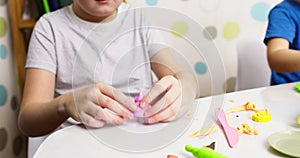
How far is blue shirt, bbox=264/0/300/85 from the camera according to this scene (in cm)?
96

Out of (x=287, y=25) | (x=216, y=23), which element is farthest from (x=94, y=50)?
(x=216, y=23)

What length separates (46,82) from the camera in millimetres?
767

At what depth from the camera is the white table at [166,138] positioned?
506mm

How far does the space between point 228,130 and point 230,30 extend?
810 mm

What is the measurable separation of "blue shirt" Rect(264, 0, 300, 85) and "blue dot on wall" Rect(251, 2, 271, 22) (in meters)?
0.31

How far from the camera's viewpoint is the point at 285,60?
86 centimetres

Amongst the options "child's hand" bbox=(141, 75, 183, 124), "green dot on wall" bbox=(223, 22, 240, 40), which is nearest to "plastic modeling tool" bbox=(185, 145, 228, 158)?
"child's hand" bbox=(141, 75, 183, 124)

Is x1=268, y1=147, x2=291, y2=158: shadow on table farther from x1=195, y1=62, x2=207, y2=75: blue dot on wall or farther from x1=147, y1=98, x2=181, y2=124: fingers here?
x1=195, y1=62, x2=207, y2=75: blue dot on wall

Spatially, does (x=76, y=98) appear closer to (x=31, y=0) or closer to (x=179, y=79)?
(x=179, y=79)

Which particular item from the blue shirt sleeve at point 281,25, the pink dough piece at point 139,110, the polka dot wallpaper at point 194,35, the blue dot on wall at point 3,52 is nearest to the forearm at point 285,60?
the blue shirt sleeve at point 281,25

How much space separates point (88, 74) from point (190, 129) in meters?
0.32

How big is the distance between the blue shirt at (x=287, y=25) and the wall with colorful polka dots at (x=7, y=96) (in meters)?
0.68

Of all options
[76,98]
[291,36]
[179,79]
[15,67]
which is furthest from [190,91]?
[15,67]

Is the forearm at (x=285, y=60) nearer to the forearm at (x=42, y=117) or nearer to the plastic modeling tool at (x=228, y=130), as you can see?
the plastic modeling tool at (x=228, y=130)
